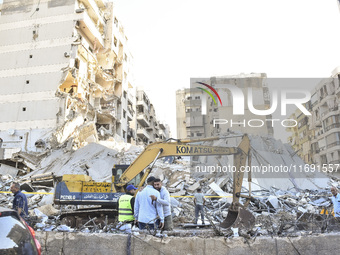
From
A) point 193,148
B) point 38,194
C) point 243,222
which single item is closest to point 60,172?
point 38,194

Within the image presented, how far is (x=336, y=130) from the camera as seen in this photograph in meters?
36.9

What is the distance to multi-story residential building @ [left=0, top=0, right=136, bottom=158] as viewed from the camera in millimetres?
25188

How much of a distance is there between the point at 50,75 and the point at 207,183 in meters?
19.1

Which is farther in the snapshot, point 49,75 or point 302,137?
point 302,137

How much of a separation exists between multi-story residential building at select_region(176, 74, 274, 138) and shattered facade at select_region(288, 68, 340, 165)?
7069 mm

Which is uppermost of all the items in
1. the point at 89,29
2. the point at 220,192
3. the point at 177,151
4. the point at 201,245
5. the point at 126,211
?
the point at 89,29

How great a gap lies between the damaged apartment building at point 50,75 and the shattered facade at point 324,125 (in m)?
29.3

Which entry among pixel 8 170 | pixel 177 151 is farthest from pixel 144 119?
pixel 177 151

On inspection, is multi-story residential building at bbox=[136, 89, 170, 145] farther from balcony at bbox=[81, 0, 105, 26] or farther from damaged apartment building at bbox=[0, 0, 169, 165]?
balcony at bbox=[81, 0, 105, 26]

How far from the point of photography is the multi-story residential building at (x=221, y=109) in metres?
41.3

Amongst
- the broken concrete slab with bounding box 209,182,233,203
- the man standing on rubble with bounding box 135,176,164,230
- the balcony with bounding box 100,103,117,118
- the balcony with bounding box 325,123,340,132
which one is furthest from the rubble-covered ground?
the balcony with bounding box 325,123,340,132

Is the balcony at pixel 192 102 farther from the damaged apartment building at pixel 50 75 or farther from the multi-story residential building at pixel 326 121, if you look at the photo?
the damaged apartment building at pixel 50 75

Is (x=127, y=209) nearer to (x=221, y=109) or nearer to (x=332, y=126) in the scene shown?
(x=221, y=109)

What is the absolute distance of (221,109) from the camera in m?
42.0
